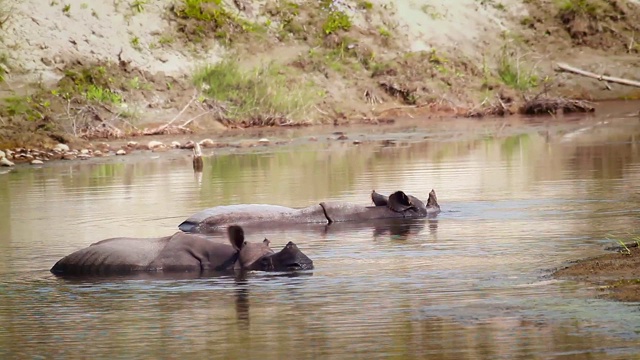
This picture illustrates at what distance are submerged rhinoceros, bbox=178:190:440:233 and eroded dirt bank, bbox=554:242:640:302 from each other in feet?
14.3

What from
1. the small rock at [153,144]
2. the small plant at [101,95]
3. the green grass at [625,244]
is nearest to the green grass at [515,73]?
the small plant at [101,95]

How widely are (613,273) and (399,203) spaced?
17.7 ft

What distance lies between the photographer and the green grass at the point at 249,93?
34969mm

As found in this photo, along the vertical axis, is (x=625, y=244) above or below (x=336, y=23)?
below

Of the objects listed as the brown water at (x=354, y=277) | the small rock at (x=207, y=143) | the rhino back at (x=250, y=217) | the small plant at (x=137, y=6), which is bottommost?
the brown water at (x=354, y=277)

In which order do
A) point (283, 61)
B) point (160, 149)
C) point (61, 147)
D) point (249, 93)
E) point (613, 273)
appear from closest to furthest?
1. point (613, 273)
2. point (61, 147)
3. point (160, 149)
4. point (249, 93)
5. point (283, 61)

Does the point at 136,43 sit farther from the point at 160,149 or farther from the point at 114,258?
the point at 114,258

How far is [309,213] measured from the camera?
1544cm

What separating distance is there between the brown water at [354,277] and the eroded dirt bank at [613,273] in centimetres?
19

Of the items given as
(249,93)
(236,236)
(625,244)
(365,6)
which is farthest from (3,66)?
(625,244)

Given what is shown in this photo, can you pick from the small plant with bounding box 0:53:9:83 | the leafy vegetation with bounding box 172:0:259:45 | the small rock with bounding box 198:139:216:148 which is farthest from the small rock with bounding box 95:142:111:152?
the leafy vegetation with bounding box 172:0:259:45

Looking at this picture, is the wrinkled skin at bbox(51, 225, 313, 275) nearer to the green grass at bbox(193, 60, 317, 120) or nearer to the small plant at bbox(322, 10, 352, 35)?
the green grass at bbox(193, 60, 317, 120)

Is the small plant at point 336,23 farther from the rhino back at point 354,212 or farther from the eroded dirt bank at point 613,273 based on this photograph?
the eroded dirt bank at point 613,273

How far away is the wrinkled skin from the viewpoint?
11.8 m
